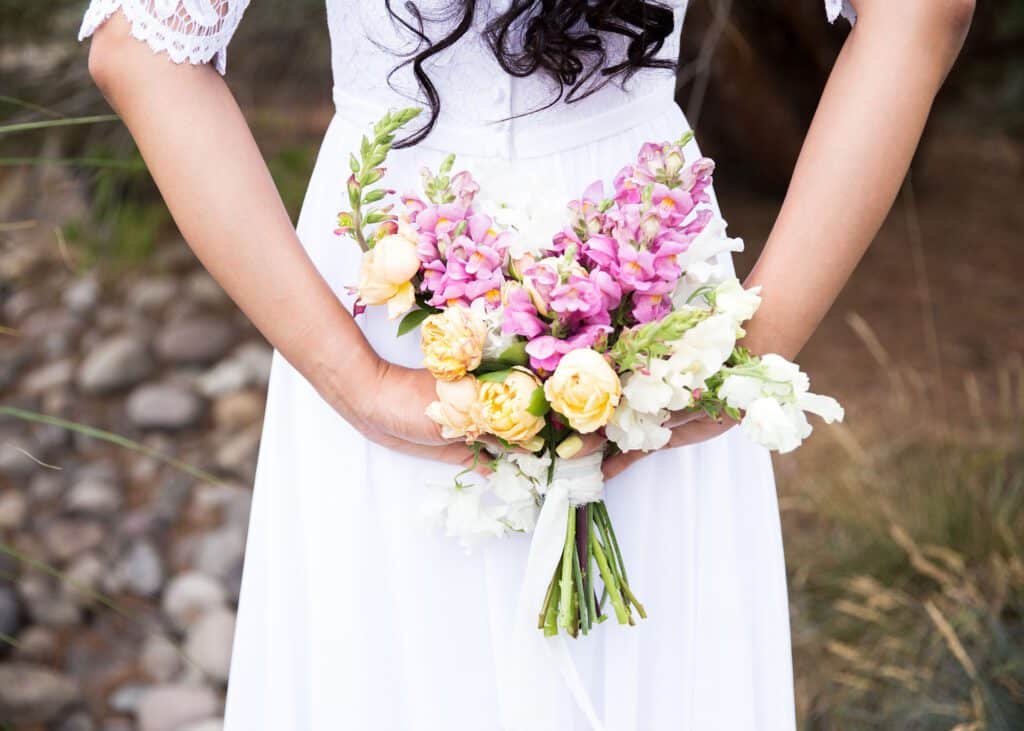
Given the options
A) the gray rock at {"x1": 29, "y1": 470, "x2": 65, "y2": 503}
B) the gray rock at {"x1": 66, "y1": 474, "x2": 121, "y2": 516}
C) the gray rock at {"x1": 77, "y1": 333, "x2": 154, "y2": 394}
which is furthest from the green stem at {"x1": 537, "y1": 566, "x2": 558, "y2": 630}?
the gray rock at {"x1": 77, "y1": 333, "x2": 154, "y2": 394}

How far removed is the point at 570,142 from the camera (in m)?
1.35

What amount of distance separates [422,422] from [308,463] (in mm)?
265

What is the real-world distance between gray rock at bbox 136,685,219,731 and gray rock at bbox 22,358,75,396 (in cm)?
160

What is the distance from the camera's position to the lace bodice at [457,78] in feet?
4.17

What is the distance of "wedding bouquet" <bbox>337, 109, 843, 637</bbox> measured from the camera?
1064mm

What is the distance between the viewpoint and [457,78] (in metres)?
1.29

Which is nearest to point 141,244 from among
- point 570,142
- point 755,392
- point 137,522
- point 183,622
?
point 137,522

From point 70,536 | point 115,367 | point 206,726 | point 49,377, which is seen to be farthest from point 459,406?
point 49,377

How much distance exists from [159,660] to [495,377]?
7.30 feet

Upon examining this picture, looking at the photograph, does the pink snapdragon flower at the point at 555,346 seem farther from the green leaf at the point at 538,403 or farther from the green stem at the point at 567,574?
the green stem at the point at 567,574

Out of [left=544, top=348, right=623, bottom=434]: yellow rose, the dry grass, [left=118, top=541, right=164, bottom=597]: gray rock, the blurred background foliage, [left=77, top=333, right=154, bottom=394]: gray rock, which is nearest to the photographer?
[left=544, top=348, right=623, bottom=434]: yellow rose

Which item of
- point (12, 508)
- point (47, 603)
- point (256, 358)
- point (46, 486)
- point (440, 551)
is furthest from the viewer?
point (256, 358)

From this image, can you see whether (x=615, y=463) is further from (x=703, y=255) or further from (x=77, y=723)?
(x=77, y=723)

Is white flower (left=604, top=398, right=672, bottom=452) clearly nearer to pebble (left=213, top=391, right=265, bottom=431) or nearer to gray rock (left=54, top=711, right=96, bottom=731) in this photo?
gray rock (left=54, top=711, right=96, bottom=731)
